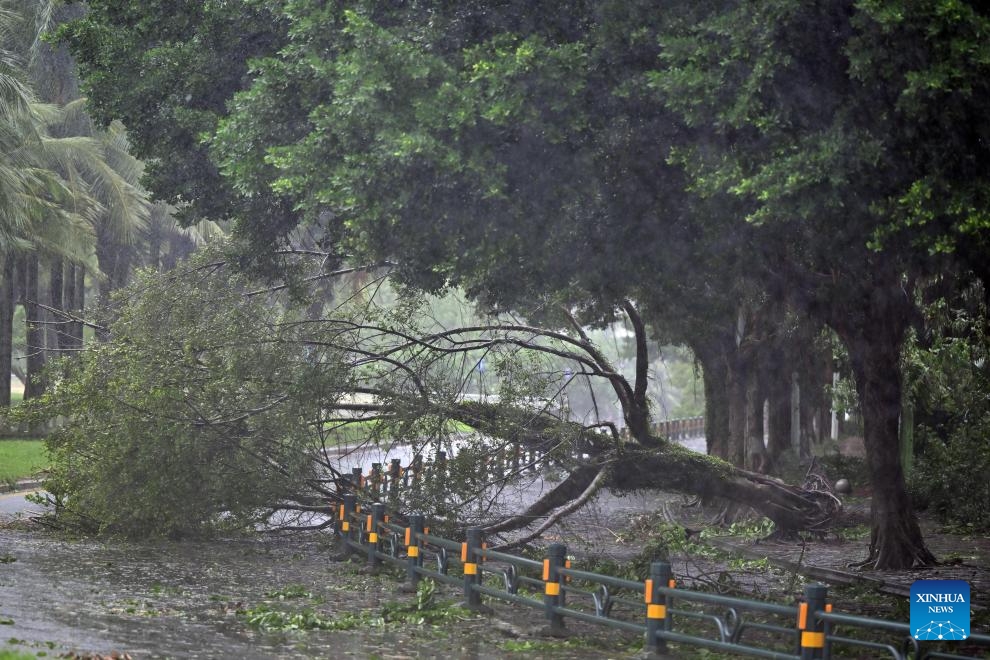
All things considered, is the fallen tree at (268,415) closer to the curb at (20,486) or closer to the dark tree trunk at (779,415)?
the curb at (20,486)

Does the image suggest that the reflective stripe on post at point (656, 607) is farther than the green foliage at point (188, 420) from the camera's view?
No

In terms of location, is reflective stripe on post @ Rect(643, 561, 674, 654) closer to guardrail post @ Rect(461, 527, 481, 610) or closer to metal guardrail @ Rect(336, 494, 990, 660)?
metal guardrail @ Rect(336, 494, 990, 660)

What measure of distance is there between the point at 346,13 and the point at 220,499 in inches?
291

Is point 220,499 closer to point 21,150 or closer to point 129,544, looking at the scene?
point 129,544

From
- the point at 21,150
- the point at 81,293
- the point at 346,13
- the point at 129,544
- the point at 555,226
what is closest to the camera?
the point at 346,13

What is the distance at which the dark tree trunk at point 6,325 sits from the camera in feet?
109

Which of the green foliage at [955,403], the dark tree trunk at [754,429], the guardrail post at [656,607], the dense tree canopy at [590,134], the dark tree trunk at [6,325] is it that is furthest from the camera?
the dark tree trunk at [6,325]

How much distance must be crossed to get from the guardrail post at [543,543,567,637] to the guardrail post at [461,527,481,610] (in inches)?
47.9

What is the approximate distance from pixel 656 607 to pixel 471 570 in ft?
9.30

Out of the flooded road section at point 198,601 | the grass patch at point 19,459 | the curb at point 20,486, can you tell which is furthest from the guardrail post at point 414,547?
the curb at point 20,486

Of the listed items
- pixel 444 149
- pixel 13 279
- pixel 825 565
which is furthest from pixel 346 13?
pixel 13 279

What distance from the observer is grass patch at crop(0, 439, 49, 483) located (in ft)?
81.7

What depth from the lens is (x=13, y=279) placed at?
3456 cm

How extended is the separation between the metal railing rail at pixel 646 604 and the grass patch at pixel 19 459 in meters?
10.7
